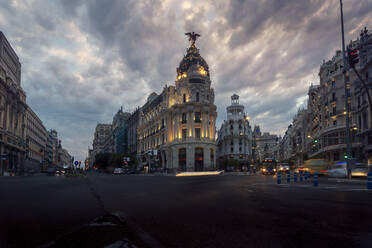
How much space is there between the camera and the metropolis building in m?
64.0

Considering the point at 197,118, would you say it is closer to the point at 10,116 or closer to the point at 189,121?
the point at 189,121

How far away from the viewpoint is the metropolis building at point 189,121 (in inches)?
2518

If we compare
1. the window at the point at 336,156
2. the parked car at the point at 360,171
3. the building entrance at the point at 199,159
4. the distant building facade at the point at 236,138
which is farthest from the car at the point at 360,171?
the distant building facade at the point at 236,138

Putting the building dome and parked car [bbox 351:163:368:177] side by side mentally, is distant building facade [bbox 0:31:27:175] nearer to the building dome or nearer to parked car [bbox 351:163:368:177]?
the building dome

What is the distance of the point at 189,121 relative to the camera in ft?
213

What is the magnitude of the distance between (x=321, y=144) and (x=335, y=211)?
6195cm

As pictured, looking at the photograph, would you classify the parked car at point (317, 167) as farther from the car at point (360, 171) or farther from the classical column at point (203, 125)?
the classical column at point (203, 125)

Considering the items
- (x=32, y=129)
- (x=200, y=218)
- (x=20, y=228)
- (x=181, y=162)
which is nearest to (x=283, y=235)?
(x=200, y=218)

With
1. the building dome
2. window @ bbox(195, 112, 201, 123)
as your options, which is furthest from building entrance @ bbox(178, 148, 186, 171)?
the building dome

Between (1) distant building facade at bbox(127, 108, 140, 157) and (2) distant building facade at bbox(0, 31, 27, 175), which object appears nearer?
(2) distant building facade at bbox(0, 31, 27, 175)

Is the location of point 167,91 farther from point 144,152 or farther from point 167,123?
point 144,152

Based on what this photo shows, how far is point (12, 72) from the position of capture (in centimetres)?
7919

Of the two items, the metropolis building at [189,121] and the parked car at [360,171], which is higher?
the metropolis building at [189,121]

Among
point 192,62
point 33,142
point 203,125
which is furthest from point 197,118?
point 33,142
